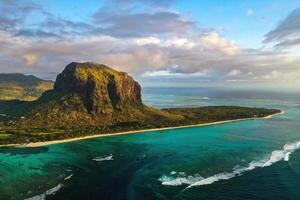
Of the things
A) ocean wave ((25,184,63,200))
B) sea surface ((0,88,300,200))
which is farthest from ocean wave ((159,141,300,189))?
ocean wave ((25,184,63,200))

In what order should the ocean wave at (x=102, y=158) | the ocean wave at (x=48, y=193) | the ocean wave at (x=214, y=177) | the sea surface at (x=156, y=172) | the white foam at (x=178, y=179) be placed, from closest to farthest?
the ocean wave at (x=48, y=193), the sea surface at (x=156, y=172), the ocean wave at (x=214, y=177), the white foam at (x=178, y=179), the ocean wave at (x=102, y=158)

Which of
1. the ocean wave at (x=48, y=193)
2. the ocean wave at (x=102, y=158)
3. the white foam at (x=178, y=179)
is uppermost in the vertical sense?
the white foam at (x=178, y=179)

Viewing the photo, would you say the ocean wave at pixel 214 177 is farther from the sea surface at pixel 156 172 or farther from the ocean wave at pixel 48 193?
the ocean wave at pixel 48 193

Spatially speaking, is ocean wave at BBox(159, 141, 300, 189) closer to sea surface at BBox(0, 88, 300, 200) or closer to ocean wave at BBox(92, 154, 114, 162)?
sea surface at BBox(0, 88, 300, 200)

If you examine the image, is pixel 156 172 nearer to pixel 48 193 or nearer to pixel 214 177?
pixel 214 177

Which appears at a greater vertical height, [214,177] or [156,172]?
[214,177]

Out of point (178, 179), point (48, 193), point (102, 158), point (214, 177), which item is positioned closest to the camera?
point (48, 193)

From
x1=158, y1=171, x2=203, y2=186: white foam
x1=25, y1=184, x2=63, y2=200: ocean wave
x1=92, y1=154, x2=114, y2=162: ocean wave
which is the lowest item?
x1=25, y1=184, x2=63, y2=200: ocean wave

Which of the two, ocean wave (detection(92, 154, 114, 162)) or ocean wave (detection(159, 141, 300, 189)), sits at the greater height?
ocean wave (detection(159, 141, 300, 189))

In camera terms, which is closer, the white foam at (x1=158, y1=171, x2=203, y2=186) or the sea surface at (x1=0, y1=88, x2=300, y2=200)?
the sea surface at (x1=0, y1=88, x2=300, y2=200)

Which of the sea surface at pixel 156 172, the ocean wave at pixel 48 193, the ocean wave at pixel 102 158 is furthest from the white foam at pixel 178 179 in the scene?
the ocean wave at pixel 102 158

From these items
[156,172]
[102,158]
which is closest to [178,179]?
[156,172]

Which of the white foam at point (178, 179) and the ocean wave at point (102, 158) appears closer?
the white foam at point (178, 179)
